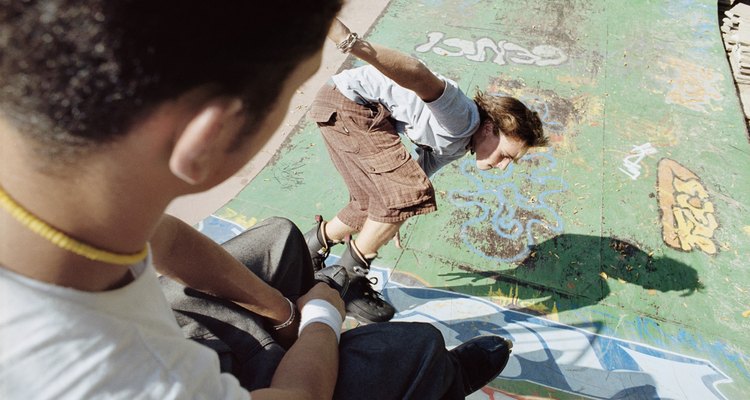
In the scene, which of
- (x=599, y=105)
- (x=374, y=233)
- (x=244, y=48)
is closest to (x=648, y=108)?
(x=599, y=105)

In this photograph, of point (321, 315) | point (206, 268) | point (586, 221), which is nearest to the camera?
point (206, 268)

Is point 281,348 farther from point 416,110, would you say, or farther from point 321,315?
point 416,110

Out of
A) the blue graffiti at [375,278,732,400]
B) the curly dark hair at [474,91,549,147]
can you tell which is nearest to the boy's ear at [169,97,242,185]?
the curly dark hair at [474,91,549,147]

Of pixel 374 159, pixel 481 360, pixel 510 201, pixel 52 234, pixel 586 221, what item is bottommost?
pixel 586 221

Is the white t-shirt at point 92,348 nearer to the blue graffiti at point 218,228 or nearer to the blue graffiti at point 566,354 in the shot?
the blue graffiti at point 566,354

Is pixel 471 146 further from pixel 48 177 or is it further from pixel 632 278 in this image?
pixel 48 177

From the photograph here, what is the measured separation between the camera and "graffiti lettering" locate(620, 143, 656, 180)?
4834 mm

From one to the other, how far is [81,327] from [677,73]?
7.12 m

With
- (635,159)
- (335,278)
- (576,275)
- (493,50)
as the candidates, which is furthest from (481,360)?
(493,50)

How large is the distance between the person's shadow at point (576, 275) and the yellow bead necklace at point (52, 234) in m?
3.22

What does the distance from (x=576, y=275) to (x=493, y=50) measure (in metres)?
3.47

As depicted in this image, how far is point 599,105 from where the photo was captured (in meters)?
5.58

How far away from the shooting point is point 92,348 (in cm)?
85

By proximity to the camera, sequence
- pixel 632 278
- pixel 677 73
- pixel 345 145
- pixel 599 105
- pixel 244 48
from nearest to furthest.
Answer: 1. pixel 244 48
2. pixel 345 145
3. pixel 632 278
4. pixel 599 105
5. pixel 677 73
